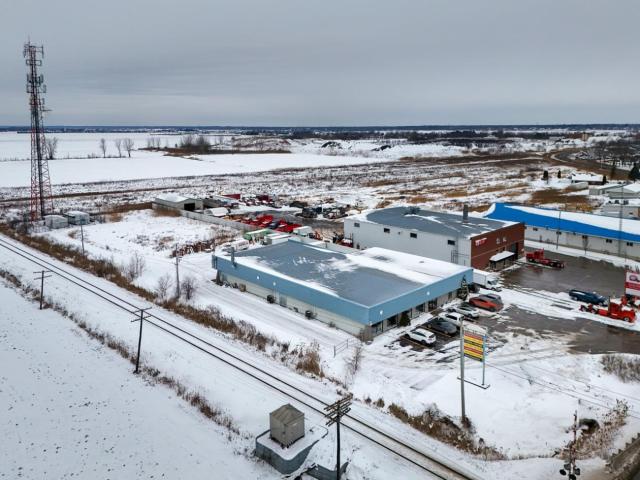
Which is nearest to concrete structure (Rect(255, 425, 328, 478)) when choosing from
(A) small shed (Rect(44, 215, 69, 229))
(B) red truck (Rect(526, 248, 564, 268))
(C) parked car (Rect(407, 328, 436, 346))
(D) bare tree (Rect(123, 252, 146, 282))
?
(C) parked car (Rect(407, 328, 436, 346))

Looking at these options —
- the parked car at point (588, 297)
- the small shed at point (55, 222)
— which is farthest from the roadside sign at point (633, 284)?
the small shed at point (55, 222)

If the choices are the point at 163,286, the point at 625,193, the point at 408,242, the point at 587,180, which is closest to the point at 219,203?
the point at 408,242

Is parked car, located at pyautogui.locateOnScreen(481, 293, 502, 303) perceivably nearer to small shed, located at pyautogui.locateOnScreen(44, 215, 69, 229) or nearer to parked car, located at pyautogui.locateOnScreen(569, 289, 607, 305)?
parked car, located at pyautogui.locateOnScreen(569, 289, 607, 305)

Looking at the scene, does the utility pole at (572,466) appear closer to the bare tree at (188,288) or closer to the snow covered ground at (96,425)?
the snow covered ground at (96,425)

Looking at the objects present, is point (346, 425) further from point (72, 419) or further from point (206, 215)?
point (206, 215)

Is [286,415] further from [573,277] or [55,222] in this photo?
[55,222]
